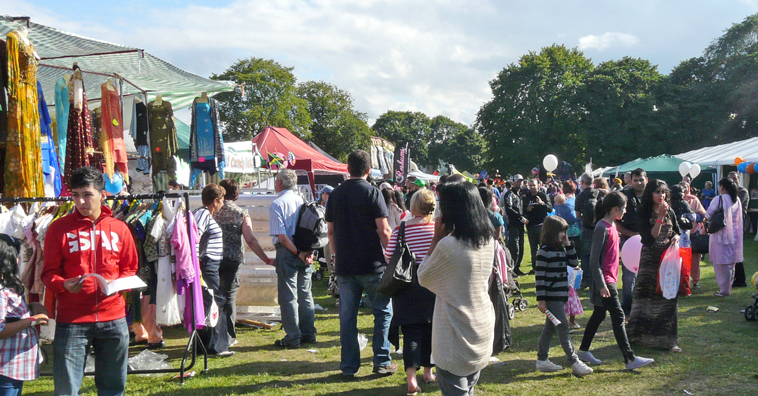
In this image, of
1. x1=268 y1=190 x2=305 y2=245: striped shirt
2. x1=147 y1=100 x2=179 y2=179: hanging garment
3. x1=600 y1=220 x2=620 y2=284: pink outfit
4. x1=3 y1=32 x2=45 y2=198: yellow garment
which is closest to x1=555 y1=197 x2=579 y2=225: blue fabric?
x1=600 y1=220 x2=620 y2=284: pink outfit

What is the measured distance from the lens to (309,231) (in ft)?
20.3

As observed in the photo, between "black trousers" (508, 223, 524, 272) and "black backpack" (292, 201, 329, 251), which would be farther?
"black trousers" (508, 223, 524, 272)

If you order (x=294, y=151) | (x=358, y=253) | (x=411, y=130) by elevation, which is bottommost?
(x=358, y=253)

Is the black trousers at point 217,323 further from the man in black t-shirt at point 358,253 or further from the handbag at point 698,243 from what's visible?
the handbag at point 698,243

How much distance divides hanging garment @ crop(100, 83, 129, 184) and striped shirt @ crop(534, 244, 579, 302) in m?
4.65

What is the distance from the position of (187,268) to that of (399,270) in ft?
6.39

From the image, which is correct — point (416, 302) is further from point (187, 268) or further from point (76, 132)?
point (76, 132)

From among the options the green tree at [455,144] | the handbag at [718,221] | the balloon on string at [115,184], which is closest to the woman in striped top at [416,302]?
the balloon on string at [115,184]

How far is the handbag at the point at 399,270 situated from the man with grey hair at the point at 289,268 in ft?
6.66

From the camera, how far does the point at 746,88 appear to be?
36812mm

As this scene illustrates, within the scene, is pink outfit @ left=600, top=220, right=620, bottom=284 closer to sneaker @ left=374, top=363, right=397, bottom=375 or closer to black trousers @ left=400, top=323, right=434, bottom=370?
black trousers @ left=400, top=323, right=434, bottom=370

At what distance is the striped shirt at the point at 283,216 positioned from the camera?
614 centimetres

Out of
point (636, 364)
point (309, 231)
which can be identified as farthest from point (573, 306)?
point (309, 231)

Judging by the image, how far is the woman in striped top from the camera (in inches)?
177
